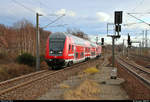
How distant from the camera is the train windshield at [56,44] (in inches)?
669

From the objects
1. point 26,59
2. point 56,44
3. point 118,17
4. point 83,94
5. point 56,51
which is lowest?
point 83,94

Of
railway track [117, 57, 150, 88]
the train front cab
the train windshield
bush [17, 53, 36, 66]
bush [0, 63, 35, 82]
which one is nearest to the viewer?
railway track [117, 57, 150, 88]

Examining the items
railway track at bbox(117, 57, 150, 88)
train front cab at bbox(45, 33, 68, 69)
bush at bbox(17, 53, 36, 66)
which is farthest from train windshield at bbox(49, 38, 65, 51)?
railway track at bbox(117, 57, 150, 88)

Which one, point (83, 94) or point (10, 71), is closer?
point (83, 94)

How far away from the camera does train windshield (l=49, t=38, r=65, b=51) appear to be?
55.8 ft

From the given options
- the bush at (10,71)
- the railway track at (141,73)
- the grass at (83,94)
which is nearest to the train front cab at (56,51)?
the bush at (10,71)

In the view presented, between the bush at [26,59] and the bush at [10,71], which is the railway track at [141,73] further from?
the bush at [26,59]

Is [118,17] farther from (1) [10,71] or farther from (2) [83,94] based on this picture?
(1) [10,71]

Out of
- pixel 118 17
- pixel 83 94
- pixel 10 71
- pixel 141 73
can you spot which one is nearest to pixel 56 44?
pixel 10 71

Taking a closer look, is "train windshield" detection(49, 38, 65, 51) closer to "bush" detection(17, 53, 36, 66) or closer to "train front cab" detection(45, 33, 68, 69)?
"train front cab" detection(45, 33, 68, 69)

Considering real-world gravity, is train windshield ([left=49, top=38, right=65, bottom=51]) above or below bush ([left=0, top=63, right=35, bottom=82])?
above

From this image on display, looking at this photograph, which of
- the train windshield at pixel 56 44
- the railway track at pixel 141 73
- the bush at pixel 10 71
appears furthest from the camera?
the train windshield at pixel 56 44

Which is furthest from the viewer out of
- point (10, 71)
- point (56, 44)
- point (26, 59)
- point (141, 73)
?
point (26, 59)

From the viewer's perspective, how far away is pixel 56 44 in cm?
1720
